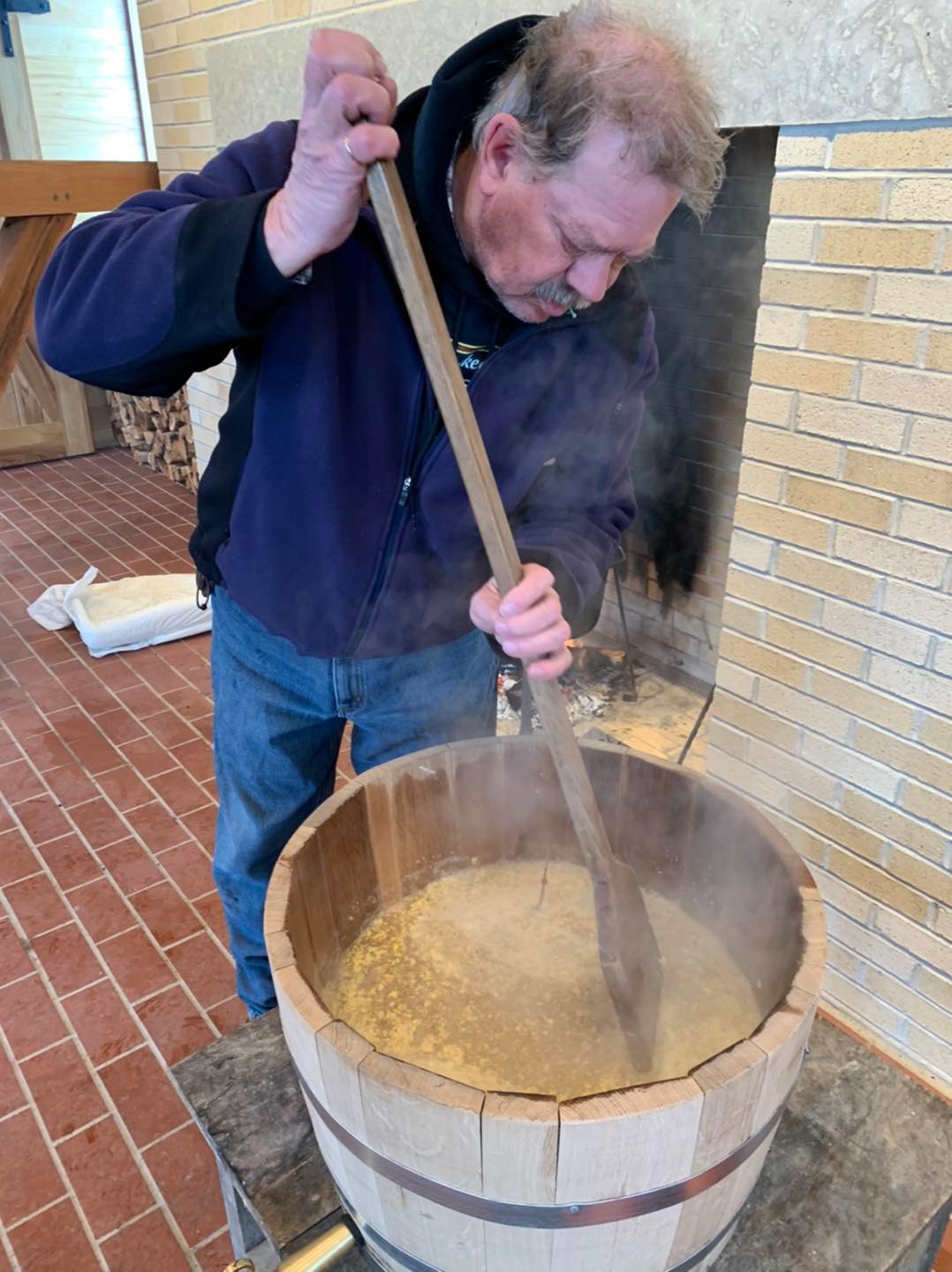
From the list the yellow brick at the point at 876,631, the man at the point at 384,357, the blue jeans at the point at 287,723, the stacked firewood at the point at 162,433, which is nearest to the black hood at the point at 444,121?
the man at the point at 384,357

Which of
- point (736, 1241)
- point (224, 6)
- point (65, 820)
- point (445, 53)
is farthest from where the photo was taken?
point (224, 6)

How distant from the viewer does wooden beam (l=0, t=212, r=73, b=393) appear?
308cm

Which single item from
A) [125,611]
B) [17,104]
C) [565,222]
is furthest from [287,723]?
[17,104]

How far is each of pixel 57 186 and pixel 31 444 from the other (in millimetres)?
3052

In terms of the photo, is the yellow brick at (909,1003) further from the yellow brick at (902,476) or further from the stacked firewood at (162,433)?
the stacked firewood at (162,433)

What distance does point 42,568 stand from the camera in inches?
168

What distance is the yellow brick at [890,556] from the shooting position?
160cm

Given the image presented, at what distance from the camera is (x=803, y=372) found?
67.9 inches

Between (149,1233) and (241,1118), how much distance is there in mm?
815

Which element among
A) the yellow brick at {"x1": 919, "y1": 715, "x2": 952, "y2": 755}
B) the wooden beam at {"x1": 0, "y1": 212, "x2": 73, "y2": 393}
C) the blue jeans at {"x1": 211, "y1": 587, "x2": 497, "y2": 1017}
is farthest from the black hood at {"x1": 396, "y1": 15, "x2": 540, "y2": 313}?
the wooden beam at {"x1": 0, "y1": 212, "x2": 73, "y2": 393}

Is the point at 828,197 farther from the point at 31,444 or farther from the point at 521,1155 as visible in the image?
the point at 31,444

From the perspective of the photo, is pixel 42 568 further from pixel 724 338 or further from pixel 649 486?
pixel 724 338

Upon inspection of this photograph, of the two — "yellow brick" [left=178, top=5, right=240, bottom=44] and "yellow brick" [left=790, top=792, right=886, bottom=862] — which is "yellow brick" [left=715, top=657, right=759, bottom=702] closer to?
"yellow brick" [left=790, top=792, right=886, bottom=862]

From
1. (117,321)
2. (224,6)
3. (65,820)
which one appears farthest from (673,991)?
(224,6)
